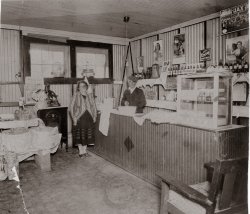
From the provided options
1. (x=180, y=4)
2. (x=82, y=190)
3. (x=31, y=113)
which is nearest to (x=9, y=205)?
(x=82, y=190)

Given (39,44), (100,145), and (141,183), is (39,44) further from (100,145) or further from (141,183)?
(141,183)

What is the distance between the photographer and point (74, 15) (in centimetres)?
598

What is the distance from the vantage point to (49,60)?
24.2ft

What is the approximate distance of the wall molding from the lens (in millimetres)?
6920

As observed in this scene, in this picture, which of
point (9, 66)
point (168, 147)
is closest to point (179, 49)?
point (168, 147)

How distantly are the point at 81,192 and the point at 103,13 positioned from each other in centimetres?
372

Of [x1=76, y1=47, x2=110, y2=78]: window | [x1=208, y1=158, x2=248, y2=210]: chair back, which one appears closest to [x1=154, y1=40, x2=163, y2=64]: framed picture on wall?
[x1=76, y1=47, x2=110, y2=78]: window

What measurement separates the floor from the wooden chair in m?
1.08

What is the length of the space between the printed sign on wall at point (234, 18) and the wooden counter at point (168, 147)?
7.81 ft

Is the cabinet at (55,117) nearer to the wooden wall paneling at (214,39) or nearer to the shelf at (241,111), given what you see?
the wooden wall paneling at (214,39)

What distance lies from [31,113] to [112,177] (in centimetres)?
255

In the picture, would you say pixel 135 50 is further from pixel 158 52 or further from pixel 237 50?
pixel 237 50

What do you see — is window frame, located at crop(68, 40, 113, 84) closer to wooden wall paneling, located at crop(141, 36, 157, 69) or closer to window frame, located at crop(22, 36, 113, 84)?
window frame, located at crop(22, 36, 113, 84)

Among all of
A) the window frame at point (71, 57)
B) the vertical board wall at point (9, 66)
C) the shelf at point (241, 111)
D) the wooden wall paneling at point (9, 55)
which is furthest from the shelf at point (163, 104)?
the wooden wall paneling at point (9, 55)
